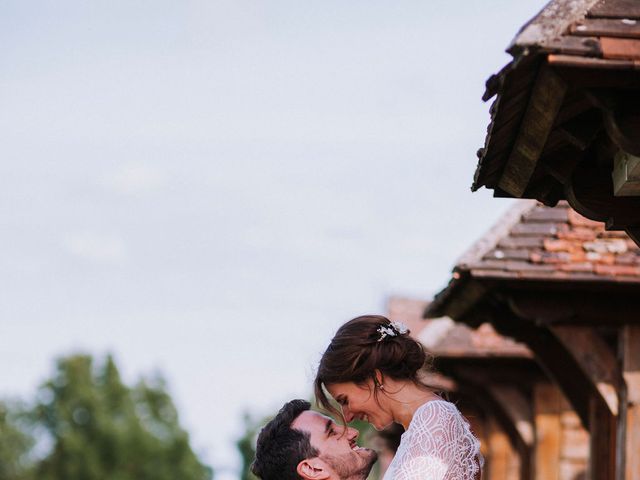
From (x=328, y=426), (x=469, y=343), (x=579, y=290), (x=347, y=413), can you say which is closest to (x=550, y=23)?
(x=347, y=413)

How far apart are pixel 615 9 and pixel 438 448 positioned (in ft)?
5.30

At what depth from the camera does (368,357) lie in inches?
198

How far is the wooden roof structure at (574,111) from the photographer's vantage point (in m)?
4.46

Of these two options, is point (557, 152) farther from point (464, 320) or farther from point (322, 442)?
point (464, 320)

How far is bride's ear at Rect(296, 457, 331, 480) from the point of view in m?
5.09

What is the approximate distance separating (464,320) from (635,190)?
16.3ft

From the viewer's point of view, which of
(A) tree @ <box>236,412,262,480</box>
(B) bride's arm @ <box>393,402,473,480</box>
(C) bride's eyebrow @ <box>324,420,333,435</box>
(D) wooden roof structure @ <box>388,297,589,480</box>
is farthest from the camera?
(A) tree @ <box>236,412,262,480</box>

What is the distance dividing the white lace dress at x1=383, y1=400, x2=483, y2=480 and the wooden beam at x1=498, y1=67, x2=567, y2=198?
105cm

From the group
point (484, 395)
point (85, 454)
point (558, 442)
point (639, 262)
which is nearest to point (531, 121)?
point (639, 262)

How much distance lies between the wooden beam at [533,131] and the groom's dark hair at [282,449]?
4.34ft

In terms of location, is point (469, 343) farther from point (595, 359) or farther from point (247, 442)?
point (247, 442)

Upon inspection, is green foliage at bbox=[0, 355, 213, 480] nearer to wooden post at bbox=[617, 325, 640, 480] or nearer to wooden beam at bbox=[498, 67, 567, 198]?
wooden post at bbox=[617, 325, 640, 480]

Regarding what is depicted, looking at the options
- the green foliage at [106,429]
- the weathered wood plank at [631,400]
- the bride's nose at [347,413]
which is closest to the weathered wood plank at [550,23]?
the bride's nose at [347,413]

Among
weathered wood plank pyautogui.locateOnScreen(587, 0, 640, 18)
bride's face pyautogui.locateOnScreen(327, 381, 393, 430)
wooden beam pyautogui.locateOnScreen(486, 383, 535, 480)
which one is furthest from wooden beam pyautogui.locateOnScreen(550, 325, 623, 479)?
weathered wood plank pyautogui.locateOnScreen(587, 0, 640, 18)
